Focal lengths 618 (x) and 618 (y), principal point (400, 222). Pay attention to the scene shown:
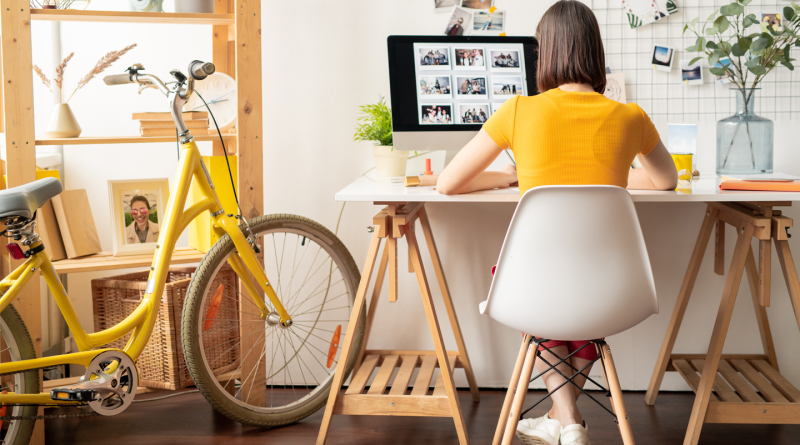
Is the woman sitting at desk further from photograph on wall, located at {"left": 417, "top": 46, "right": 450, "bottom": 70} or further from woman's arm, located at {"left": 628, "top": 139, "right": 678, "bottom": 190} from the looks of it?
photograph on wall, located at {"left": 417, "top": 46, "right": 450, "bottom": 70}

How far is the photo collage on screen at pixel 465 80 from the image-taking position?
1.93m

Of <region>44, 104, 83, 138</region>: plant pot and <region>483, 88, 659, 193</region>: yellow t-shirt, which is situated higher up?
<region>44, 104, 83, 138</region>: plant pot

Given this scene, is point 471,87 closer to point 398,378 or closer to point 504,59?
point 504,59

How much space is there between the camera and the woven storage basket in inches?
78.9

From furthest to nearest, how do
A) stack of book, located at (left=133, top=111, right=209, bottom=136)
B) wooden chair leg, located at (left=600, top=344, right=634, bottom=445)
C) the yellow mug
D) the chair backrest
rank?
stack of book, located at (left=133, top=111, right=209, bottom=136)
the yellow mug
wooden chair leg, located at (left=600, top=344, right=634, bottom=445)
the chair backrest

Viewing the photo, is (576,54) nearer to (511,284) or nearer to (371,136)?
(511,284)

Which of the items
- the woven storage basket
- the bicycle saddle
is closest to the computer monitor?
the woven storage basket

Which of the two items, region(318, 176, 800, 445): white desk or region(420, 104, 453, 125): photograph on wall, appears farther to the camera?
region(420, 104, 453, 125): photograph on wall

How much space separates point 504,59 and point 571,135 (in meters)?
0.68

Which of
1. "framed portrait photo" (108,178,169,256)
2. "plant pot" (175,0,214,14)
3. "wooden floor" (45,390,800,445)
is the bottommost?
"wooden floor" (45,390,800,445)

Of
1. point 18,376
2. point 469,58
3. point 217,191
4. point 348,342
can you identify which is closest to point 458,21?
point 469,58

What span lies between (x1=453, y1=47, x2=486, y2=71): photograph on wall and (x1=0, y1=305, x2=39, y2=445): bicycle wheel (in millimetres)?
1427

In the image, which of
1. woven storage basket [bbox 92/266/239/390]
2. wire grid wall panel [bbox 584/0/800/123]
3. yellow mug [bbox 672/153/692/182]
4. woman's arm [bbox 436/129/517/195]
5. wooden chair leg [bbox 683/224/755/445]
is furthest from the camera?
wire grid wall panel [bbox 584/0/800/123]

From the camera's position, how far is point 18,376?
1584mm
